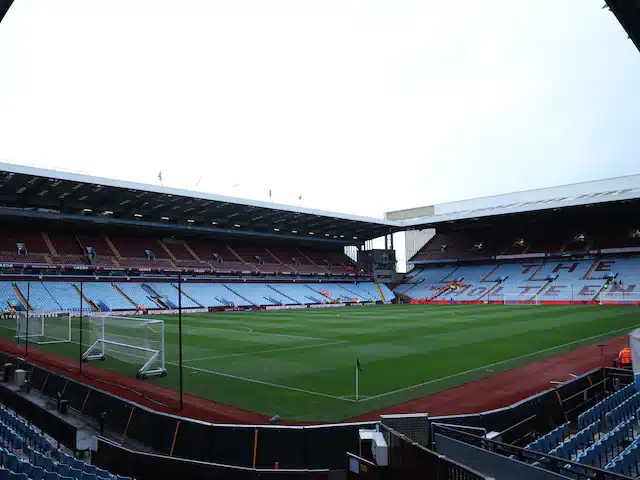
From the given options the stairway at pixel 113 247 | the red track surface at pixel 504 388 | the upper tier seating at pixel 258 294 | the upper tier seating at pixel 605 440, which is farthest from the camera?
the upper tier seating at pixel 258 294

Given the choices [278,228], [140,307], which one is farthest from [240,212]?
[140,307]

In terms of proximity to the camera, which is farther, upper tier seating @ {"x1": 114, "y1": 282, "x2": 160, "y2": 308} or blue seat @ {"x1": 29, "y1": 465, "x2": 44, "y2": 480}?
upper tier seating @ {"x1": 114, "y1": 282, "x2": 160, "y2": 308}

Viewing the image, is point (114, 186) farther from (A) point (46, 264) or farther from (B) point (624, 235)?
(B) point (624, 235)

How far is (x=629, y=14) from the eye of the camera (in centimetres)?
1076

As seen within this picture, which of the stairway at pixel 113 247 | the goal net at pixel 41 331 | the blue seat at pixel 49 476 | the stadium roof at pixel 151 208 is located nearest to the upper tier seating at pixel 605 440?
the blue seat at pixel 49 476

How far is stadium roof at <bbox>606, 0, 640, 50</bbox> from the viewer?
10281mm

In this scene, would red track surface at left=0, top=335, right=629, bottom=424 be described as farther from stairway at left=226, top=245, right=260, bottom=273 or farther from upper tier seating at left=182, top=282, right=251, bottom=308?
stairway at left=226, top=245, right=260, bottom=273

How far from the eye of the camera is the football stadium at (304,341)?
8477 mm

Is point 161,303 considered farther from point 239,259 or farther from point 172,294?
point 239,259

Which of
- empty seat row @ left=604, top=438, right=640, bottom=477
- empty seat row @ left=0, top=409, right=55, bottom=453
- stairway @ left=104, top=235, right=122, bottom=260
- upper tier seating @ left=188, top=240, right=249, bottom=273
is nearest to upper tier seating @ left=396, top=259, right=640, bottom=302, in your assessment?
upper tier seating @ left=188, top=240, right=249, bottom=273

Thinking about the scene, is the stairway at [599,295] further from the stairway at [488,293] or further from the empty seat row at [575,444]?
the empty seat row at [575,444]

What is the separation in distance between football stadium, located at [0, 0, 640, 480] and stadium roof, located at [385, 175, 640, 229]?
13.8 inches

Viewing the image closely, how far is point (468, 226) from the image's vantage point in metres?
74.9

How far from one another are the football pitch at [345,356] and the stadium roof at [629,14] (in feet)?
34.5
